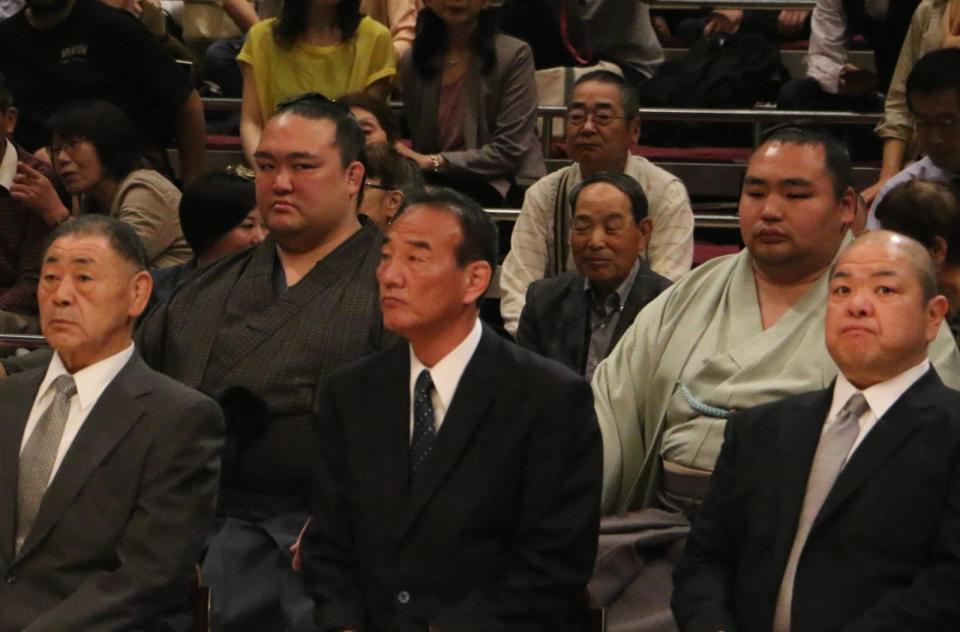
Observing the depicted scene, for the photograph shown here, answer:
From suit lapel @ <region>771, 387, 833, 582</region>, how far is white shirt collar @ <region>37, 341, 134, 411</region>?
1.15 m

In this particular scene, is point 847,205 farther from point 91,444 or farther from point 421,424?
point 91,444

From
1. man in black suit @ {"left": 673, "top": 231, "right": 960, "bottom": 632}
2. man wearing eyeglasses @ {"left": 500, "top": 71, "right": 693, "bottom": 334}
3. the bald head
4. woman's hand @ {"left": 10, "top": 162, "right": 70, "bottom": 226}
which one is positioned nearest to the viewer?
man in black suit @ {"left": 673, "top": 231, "right": 960, "bottom": 632}

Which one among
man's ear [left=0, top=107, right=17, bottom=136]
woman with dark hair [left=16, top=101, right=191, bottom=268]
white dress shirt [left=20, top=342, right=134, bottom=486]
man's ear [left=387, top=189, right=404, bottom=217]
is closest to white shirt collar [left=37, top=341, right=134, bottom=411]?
white dress shirt [left=20, top=342, right=134, bottom=486]

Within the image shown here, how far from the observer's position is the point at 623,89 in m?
4.70

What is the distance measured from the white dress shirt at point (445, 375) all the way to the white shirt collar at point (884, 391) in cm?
63

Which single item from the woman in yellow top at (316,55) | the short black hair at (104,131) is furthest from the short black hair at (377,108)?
the short black hair at (104,131)

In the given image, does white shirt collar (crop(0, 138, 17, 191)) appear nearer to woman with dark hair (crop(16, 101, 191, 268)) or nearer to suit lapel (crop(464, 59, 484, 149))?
woman with dark hair (crop(16, 101, 191, 268))

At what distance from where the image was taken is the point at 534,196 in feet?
15.3

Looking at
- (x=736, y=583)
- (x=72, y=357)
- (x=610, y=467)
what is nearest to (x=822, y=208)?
(x=610, y=467)

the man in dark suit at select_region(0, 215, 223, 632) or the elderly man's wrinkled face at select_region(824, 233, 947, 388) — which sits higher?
the elderly man's wrinkled face at select_region(824, 233, 947, 388)

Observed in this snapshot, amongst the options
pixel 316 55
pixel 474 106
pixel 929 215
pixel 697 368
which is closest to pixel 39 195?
pixel 316 55

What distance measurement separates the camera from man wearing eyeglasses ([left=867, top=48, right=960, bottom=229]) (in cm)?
448

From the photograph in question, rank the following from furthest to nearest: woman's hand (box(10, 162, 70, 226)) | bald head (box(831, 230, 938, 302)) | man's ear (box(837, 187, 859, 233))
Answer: woman's hand (box(10, 162, 70, 226)) < man's ear (box(837, 187, 859, 233)) < bald head (box(831, 230, 938, 302))

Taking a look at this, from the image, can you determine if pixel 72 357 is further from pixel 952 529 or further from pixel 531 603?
pixel 952 529
